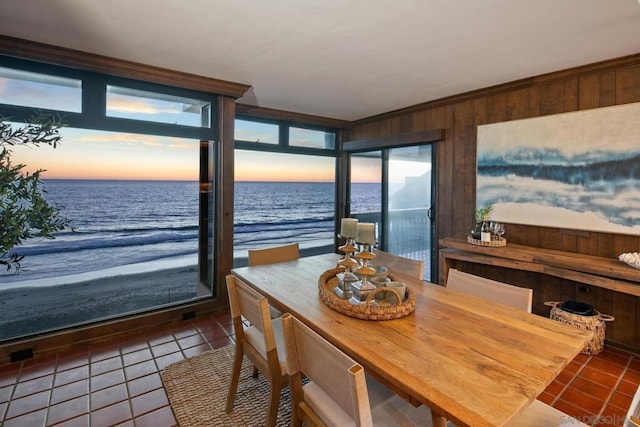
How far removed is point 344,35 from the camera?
2287mm

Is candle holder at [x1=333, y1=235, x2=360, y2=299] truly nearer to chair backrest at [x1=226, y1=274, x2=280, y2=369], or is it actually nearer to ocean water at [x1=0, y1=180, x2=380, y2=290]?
chair backrest at [x1=226, y1=274, x2=280, y2=369]

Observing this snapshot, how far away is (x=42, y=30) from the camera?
2.25 metres

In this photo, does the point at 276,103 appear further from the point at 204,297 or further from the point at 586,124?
the point at 586,124

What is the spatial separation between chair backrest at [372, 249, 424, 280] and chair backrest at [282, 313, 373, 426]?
1.28m

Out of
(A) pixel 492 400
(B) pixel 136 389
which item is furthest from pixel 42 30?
(A) pixel 492 400

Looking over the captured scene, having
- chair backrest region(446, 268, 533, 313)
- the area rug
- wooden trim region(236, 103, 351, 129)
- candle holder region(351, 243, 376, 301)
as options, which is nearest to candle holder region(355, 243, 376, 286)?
candle holder region(351, 243, 376, 301)

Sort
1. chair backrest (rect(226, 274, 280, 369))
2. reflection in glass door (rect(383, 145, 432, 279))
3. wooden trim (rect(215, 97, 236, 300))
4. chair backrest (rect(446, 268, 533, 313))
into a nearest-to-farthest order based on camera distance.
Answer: chair backrest (rect(226, 274, 280, 369)) < chair backrest (rect(446, 268, 533, 313)) < wooden trim (rect(215, 97, 236, 300)) < reflection in glass door (rect(383, 145, 432, 279))

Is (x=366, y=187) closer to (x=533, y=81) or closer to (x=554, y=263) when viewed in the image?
(x=533, y=81)

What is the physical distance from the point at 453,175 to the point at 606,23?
199cm

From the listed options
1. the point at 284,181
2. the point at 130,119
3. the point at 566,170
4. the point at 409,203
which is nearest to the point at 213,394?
the point at 130,119

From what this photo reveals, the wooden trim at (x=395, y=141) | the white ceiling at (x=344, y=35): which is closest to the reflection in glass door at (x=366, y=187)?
the wooden trim at (x=395, y=141)

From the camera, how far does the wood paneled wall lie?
2.71 metres

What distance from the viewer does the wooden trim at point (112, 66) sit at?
2.42m

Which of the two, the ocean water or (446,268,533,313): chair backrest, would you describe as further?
the ocean water
